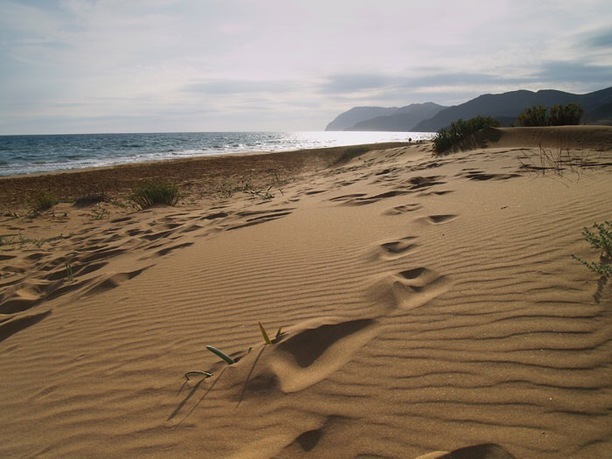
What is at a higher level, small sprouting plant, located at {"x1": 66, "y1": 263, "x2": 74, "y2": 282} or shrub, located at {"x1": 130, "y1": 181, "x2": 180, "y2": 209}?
shrub, located at {"x1": 130, "y1": 181, "x2": 180, "y2": 209}

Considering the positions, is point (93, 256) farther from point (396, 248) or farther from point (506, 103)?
point (506, 103)

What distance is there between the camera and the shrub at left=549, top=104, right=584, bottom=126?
387 inches

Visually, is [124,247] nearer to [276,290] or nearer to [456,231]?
[276,290]

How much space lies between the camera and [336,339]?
1.90 meters

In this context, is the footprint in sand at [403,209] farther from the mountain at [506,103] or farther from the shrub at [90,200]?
the mountain at [506,103]

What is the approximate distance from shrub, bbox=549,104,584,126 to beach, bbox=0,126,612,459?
7101 mm

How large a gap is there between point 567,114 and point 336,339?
36.8 feet

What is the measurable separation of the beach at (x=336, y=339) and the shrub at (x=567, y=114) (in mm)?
7101

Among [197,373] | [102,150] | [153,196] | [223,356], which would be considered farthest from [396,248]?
[102,150]

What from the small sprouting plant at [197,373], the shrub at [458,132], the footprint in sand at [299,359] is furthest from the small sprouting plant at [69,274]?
the shrub at [458,132]

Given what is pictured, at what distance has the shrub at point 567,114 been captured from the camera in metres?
9.84

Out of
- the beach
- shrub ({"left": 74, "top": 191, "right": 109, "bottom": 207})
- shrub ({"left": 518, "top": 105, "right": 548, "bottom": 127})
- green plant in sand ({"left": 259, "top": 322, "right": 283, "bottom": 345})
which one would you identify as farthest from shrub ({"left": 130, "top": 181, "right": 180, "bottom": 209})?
shrub ({"left": 518, "top": 105, "right": 548, "bottom": 127})

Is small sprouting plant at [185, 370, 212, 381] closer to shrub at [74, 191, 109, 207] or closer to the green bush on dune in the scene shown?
shrub at [74, 191, 109, 207]

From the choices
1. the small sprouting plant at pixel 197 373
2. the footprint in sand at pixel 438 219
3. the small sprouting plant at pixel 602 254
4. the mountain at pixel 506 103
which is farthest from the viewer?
the mountain at pixel 506 103
